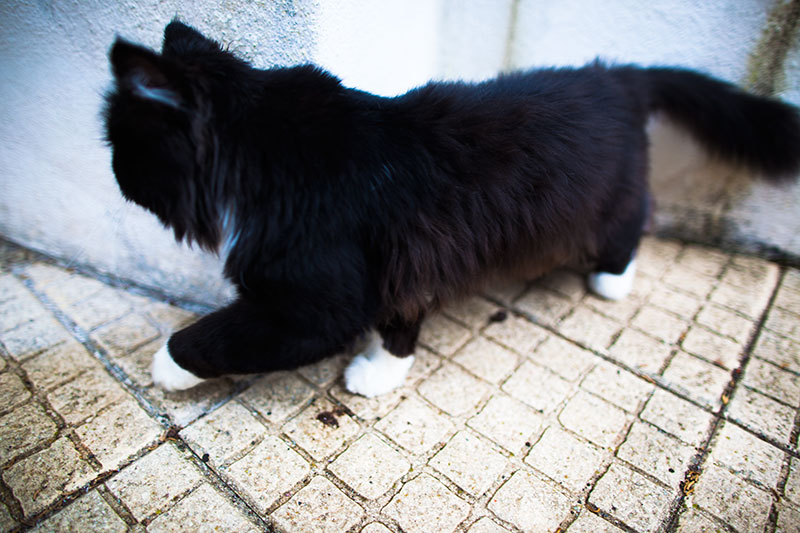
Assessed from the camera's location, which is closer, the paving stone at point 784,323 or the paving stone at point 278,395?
the paving stone at point 278,395

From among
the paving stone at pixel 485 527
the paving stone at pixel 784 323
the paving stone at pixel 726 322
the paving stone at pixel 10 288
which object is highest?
the paving stone at pixel 784 323

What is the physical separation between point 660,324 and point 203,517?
81.2 inches

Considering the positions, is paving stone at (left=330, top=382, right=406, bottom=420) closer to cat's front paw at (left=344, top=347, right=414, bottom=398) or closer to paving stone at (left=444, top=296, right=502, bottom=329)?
cat's front paw at (left=344, top=347, right=414, bottom=398)

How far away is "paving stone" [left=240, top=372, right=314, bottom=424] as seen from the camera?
6.06 ft

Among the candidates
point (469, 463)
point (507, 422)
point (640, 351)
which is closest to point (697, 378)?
point (640, 351)

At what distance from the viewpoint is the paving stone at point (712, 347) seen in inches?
84.0

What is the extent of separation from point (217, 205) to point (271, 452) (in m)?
0.86

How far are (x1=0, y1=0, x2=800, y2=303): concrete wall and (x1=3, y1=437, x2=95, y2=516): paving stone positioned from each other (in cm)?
82

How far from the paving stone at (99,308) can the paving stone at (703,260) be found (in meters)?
2.85

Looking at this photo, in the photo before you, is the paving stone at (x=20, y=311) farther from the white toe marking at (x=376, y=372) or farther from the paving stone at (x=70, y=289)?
the white toe marking at (x=376, y=372)

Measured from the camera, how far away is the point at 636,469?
1.71 m

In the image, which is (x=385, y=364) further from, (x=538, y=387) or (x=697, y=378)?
(x=697, y=378)

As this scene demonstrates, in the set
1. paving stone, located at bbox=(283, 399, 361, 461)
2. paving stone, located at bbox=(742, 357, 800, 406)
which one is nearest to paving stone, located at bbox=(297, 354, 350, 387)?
paving stone, located at bbox=(283, 399, 361, 461)

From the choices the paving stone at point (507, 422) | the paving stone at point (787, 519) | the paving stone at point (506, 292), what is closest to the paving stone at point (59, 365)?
the paving stone at point (507, 422)
